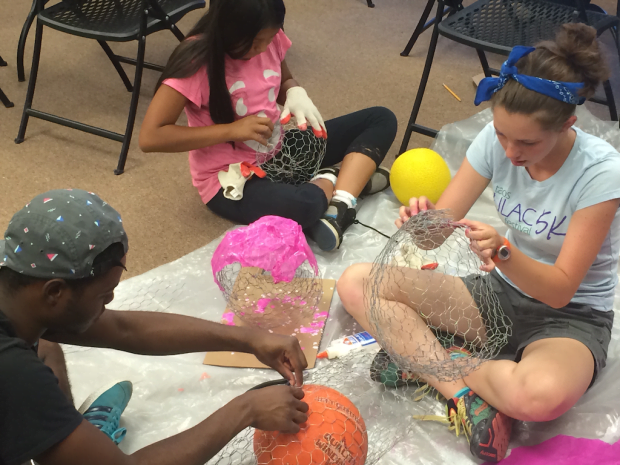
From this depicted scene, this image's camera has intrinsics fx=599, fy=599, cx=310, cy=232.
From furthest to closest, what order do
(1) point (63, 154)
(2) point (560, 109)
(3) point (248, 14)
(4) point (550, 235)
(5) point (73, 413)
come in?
(1) point (63, 154)
(3) point (248, 14)
(4) point (550, 235)
(2) point (560, 109)
(5) point (73, 413)

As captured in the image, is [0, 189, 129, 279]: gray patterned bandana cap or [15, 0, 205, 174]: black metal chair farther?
[15, 0, 205, 174]: black metal chair

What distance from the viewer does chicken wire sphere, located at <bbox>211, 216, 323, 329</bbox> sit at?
1261 mm

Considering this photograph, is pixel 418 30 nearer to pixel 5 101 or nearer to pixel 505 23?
pixel 505 23

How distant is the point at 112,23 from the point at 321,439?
1529 mm

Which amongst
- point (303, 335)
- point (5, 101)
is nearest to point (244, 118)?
point (303, 335)

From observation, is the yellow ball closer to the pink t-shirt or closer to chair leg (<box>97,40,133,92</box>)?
the pink t-shirt

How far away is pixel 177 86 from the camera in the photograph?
1.52 m

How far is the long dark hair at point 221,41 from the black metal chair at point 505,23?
0.58 metres

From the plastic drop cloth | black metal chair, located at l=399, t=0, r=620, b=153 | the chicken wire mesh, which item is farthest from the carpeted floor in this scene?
the chicken wire mesh

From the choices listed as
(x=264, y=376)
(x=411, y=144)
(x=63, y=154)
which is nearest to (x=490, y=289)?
(x=264, y=376)

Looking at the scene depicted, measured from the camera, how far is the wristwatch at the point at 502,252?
0.96 meters

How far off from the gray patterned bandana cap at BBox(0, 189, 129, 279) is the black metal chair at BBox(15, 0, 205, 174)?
3.87 ft

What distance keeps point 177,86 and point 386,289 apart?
0.75 meters

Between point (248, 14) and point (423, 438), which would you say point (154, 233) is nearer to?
point (248, 14)
